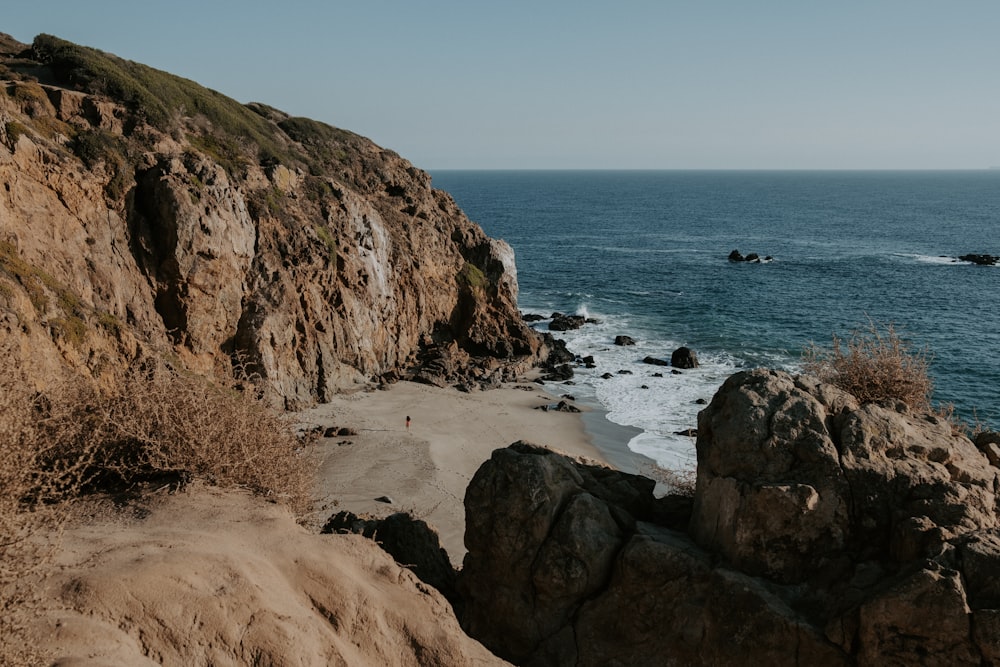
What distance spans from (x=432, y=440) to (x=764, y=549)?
74.5 ft

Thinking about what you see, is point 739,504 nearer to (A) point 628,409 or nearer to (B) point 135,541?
(B) point 135,541

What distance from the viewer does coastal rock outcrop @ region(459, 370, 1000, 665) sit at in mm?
10219

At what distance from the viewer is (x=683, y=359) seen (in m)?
47.8

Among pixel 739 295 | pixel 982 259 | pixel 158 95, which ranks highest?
pixel 158 95

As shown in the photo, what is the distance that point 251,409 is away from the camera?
12.7 meters

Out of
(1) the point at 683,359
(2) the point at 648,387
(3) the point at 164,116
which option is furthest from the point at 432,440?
(1) the point at 683,359

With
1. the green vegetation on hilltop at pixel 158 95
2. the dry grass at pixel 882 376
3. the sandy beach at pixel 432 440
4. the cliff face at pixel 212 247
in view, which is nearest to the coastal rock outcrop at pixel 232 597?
the dry grass at pixel 882 376

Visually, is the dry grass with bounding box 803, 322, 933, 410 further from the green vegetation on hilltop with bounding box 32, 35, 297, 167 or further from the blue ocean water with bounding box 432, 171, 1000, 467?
the green vegetation on hilltop with bounding box 32, 35, 297, 167

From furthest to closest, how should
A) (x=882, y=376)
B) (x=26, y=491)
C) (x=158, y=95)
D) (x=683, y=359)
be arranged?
(x=683, y=359) → (x=158, y=95) → (x=882, y=376) → (x=26, y=491)

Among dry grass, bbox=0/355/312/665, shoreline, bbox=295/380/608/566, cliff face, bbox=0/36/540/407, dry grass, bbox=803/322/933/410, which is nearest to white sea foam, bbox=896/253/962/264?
cliff face, bbox=0/36/540/407

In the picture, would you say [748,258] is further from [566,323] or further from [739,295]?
[566,323]

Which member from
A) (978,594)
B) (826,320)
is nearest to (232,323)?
(978,594)

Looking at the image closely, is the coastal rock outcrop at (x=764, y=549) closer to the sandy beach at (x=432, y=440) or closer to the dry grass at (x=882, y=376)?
the dry grass at (x=882, y=376)

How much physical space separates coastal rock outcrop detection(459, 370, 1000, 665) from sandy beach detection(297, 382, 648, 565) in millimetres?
9159
